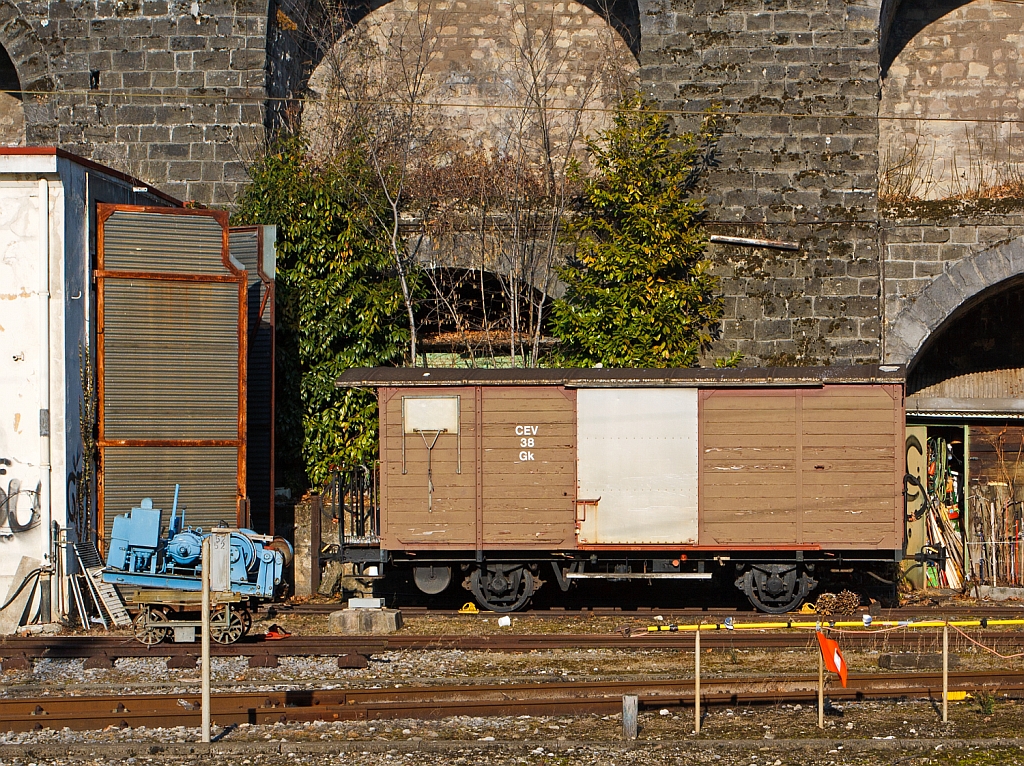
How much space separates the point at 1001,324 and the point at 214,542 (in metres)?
16.4

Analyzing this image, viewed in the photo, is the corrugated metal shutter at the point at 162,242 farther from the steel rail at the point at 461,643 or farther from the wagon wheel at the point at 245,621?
the steel rail at the point at 461,643

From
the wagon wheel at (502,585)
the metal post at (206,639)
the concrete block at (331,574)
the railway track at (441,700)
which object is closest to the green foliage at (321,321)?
the concrete block at (331,574)

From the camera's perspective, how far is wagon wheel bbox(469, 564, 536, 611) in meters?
15.9

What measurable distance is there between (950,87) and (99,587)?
17.6 meters

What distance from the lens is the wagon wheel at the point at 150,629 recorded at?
44.8ft

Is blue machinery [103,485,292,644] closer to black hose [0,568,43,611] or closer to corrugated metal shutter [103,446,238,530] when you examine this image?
corrugated metal shutter [103,446,238,530]

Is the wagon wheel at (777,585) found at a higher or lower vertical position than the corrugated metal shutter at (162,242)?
lower

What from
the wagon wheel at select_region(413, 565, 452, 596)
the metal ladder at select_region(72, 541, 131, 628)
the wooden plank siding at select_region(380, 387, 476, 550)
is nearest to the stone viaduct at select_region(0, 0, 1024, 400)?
the wooden plank siding at select_region(380, 387, 476, 550)

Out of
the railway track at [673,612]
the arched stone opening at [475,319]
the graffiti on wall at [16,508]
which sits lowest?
the railway track at [673,612]

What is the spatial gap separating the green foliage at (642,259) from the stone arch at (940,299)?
3.04 meters

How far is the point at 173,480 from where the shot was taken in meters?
15.8

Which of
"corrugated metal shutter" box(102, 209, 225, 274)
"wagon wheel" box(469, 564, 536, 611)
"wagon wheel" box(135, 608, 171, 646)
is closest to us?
"wagon wheel" box(135, 608, 171, 646)

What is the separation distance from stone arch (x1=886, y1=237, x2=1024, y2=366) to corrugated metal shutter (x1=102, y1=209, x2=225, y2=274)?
10.8 meters

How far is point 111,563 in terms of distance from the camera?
14.0m
